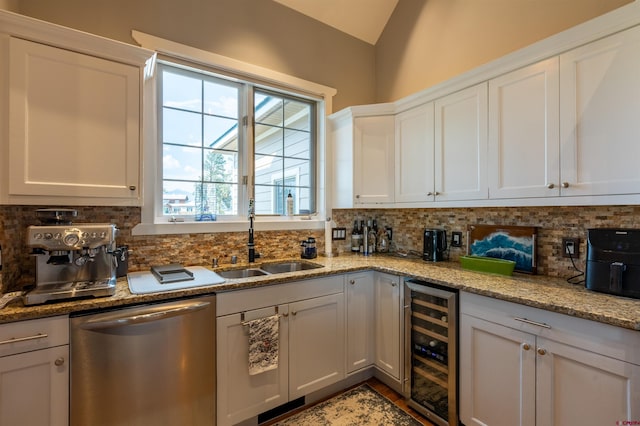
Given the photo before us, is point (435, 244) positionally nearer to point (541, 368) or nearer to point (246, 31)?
point (541, 368)

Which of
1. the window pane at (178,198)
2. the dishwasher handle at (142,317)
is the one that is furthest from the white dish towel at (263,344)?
the window pane at (178,198)

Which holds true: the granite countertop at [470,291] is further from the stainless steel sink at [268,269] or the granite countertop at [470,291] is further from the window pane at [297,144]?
the window pane at [297,144]

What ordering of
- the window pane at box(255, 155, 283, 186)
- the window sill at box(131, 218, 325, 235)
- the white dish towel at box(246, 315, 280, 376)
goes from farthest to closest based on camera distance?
1. the window pane at box(255, 155, 283, 186)
2. the window sill at box(131, 218, 325, 235)
3. the white dish towel at box(246, 315, 280, 376)

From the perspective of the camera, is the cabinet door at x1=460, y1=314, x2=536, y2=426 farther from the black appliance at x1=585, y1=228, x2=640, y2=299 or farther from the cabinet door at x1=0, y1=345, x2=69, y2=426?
the cabinet door at x1=0, y1=345, x2=69, y2=426

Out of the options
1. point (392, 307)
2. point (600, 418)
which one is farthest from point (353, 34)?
point (600, 418)

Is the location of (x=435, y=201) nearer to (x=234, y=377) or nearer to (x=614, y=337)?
(x=614, y=337)

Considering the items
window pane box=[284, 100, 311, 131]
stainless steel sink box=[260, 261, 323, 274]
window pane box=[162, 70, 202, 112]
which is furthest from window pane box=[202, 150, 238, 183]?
stainless steel sink box=[260, 261, 323, 274]

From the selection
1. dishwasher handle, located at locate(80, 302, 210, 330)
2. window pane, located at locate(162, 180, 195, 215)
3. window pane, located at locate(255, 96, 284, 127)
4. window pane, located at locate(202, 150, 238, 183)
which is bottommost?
dishwasher handle, located at locate(80, 302, 210, 330)

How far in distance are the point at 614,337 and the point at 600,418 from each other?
1.20ft

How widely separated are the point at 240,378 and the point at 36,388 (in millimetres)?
933

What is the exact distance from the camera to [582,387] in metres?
1.30

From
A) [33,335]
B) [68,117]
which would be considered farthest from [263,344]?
[68,117]

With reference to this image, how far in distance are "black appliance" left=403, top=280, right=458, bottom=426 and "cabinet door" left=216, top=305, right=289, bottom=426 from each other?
89 cm

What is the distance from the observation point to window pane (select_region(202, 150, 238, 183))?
7.84 feet
